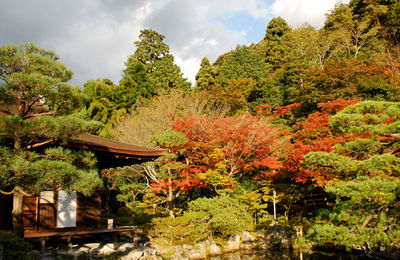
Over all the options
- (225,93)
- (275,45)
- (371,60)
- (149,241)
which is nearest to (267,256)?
(149,241)

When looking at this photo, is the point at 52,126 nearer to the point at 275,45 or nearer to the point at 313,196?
the point at 313,196

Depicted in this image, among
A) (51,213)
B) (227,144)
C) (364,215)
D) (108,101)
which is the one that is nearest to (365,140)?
(364,215)

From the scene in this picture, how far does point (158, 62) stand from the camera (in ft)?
79.7

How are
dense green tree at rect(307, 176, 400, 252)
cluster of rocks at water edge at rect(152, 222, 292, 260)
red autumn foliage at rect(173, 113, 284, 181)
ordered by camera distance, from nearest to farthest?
1. dense green tree at rect(307, 176, 400, 252)
2. cluster of rocks at water edge at rect(152, 222, 292, 260)
3. red autumn foliage at rect(173, 113, 284, 181)

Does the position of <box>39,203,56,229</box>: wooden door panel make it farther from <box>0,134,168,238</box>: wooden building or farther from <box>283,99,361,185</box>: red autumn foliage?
<box>283,99,361,185</box>: red autumn foliage

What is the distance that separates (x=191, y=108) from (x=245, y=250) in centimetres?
891

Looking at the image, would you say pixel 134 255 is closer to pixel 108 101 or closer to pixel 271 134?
pixel 271 134

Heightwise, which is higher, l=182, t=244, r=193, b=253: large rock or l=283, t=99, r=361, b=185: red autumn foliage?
l=283, t=99, r=361, b=185: red autumn foliage

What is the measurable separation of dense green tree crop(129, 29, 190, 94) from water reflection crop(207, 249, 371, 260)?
560 inches

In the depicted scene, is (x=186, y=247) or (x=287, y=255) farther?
(x=287, y=255)

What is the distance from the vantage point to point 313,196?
14070 millimetres

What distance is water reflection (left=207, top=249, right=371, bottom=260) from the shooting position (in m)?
9.81

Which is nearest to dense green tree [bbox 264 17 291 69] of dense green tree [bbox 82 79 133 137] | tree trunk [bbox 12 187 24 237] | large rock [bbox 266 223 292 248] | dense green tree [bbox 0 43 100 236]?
dense green tree [bbox 82 79 133 137]

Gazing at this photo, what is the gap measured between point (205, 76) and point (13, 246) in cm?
2048
